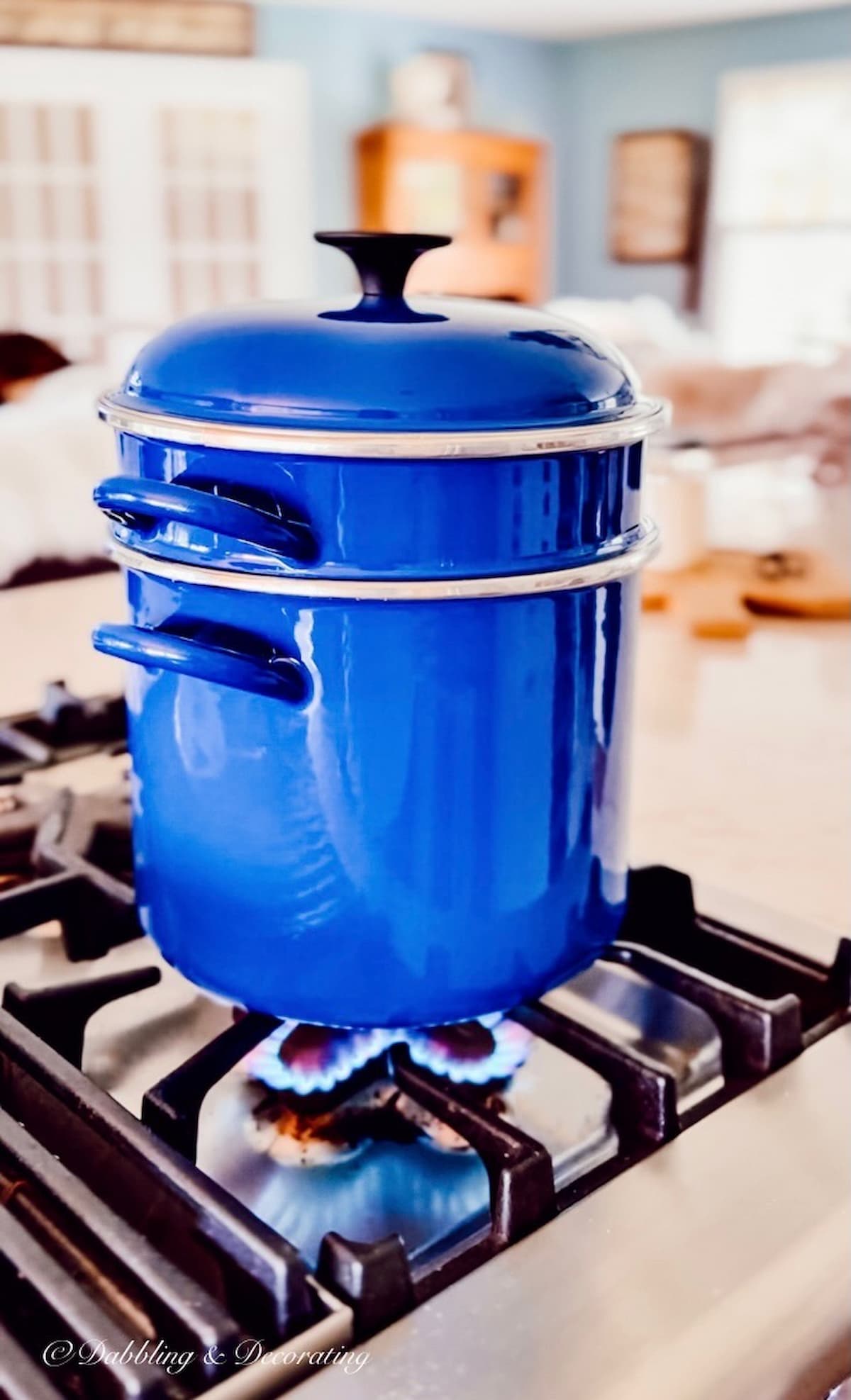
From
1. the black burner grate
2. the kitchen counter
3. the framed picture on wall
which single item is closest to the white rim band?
the kitchen counter

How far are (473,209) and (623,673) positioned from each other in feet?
18.5

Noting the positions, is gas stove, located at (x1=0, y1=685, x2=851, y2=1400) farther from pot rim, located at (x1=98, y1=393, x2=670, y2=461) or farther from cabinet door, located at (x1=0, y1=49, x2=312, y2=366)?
cabinet door, located at (x1=0, y1=49, x2=312, y2=366)

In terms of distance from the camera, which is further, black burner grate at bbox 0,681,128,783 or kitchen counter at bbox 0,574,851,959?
black burner grate at bbox 0,681,128,783

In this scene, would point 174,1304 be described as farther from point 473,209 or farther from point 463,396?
point 473,209

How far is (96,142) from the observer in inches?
201

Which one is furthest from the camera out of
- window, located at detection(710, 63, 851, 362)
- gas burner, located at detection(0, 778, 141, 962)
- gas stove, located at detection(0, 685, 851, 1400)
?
window, located at detection(710, 63, 851, 362)

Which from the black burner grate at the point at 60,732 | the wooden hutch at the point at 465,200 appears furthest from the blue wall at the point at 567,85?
the black burner grate at the point at 60,732

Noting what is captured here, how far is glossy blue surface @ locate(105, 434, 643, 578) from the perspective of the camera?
0.39m

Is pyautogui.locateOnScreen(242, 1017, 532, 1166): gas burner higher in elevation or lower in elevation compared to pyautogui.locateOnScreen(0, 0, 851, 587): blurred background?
lower

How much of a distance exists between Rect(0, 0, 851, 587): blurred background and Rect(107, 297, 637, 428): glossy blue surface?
3913 mm

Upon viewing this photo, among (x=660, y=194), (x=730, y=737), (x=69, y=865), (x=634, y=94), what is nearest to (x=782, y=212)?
(x=660, y=194)

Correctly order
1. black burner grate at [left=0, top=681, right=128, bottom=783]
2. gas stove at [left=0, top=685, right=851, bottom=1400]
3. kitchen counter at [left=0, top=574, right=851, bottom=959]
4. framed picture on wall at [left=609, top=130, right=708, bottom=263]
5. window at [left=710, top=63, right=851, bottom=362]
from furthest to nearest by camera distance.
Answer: framed picture on wall at [left=609, top=130, right=708, bottom=263]
window at [left=710, top=63, right=851, bottom=362]
black burner grate at [left=0, top=681, right=128, bottom=783]
kitchen counter at [left=0, top=574, right=851, bottom=959]
gas stove at [left=0, top=685, right=851, bottom=1400]

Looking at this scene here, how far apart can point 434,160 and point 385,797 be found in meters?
5.55

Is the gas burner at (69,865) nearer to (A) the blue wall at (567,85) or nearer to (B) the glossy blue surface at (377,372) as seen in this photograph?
(B) the glossy blue surface at (377,372)
